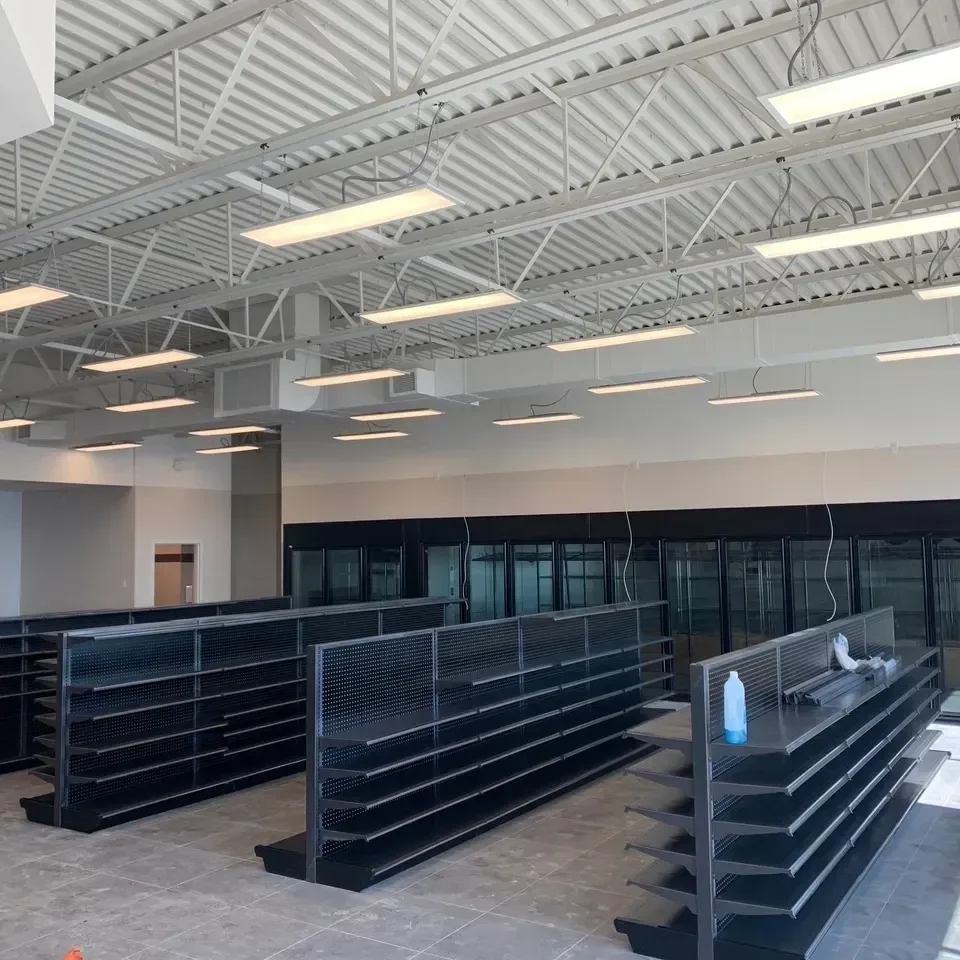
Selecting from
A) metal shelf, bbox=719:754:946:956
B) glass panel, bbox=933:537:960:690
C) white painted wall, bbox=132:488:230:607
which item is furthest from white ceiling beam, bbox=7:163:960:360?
white painted wall, bbox=132:488:230:607

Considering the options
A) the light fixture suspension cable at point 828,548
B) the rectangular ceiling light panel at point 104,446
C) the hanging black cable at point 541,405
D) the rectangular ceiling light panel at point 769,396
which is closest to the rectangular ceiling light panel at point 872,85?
the rectangular ceiling light panel at point 769,396

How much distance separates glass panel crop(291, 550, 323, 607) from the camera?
1339 cm

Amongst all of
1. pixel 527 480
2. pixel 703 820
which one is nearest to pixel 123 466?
pixel 527 480

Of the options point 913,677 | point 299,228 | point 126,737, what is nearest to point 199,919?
point 126,737

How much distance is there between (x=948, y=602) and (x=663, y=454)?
10.9 feet

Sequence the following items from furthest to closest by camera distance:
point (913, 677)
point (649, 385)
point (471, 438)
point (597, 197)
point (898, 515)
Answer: point (471, 438) < point (898, 515) < point (649, 385) < point (913, 677) < point (597, 197)

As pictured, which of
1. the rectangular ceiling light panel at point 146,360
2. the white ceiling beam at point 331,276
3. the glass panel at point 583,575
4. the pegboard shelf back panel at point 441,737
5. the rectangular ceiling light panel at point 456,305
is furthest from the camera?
the glass panel at point 583,575

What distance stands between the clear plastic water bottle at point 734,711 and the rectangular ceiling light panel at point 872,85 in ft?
8.01

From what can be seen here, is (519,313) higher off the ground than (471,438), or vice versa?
(519,313)

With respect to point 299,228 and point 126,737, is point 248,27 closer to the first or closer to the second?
point 299,228

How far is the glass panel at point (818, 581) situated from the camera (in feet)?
32.7

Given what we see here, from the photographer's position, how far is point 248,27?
189 inches

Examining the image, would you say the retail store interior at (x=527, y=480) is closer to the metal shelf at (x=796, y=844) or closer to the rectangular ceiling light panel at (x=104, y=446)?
the metal shelf at (x=796, y=844)

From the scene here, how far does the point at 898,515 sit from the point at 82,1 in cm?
838
